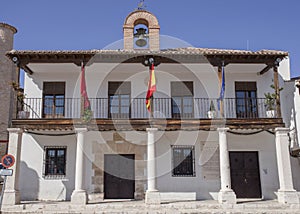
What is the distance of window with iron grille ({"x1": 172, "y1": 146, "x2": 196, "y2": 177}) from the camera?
13576 mm

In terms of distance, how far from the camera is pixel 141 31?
632 inches

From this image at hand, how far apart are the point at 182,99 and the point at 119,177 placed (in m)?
4.09

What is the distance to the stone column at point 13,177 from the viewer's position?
1162 cm

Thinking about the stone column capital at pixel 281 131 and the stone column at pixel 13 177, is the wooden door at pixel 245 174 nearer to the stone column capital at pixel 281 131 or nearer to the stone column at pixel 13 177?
the stone column capital at pixel 281 131

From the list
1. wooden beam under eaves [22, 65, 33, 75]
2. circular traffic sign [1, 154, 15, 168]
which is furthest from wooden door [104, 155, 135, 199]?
wooden beam under eaves [22, 65, 33, 75]

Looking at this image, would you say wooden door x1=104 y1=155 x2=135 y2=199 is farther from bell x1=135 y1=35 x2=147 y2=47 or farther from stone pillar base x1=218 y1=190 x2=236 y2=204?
bell x1=135 y1=35 x2=147 y2=47

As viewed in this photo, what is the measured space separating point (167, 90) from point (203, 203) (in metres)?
4.81

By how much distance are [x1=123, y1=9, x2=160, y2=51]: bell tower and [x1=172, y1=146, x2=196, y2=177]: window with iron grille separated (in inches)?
196

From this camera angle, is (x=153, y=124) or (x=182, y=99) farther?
(x=182, y=99)

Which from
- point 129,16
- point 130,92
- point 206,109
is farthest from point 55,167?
point 129,16

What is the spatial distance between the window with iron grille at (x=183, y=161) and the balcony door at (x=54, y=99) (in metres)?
4.91

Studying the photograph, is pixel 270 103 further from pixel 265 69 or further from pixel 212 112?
pixel 212 112

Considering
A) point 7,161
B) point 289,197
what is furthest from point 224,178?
point 7,161

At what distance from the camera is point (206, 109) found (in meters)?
13.9
